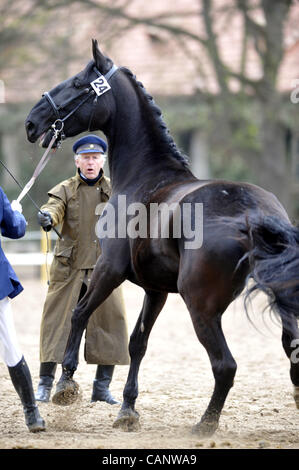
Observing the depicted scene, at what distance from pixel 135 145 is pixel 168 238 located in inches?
39.5

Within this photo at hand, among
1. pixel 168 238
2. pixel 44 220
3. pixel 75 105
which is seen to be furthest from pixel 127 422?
pixel 75 105

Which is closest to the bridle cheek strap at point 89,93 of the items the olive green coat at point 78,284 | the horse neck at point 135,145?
the horse neck at point 135,145

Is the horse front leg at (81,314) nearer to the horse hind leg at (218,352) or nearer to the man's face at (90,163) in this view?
the horse hind leg at (218,352)

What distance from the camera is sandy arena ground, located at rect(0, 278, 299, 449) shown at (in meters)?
4.38

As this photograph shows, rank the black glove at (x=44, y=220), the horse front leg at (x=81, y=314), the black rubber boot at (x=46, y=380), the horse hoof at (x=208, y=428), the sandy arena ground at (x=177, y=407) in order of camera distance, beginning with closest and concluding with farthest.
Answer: the sandy arena ground at (x=177, y=407) < the horse hoof at (x=208, y=428) < the horse front leg at (x=81, y=314) < the black glove at (x=44, y=220) < the black rubber boot at (x=46, y=380)

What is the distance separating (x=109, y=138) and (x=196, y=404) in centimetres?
219

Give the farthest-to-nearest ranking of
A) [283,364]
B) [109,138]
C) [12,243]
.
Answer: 1. [12,243]
2. [283,364]
3. [109,138]

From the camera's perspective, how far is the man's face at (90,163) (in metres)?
5.83

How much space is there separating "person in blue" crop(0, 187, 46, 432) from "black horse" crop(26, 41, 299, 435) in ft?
1.64

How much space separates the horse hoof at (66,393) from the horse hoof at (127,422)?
355mm

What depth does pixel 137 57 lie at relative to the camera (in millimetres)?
19000

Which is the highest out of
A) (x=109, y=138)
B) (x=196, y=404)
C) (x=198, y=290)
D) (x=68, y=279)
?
(x=109, y=138)


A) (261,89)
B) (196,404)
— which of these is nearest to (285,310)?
(196,404)
